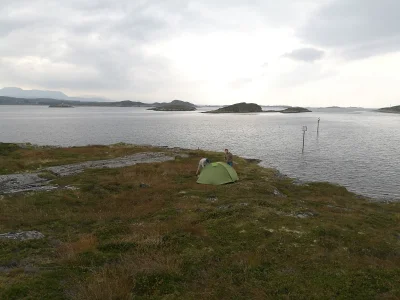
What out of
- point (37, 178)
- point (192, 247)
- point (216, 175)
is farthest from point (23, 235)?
point (216, 175)

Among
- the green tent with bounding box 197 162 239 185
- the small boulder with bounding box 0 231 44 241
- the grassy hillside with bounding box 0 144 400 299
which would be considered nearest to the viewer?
the grassy hillside with bounding box 0 144 400 299

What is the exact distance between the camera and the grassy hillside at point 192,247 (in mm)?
9039

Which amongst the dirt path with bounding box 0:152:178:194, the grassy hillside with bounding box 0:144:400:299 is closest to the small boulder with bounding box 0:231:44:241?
the grassy hillside with bounding box 0:144:400:299

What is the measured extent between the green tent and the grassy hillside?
319cm

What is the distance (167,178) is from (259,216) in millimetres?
13959

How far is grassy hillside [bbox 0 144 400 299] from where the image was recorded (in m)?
9.04

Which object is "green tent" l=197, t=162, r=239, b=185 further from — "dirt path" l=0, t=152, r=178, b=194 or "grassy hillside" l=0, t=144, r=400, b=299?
"dirt path" l=0, t=152, r=178, b=194

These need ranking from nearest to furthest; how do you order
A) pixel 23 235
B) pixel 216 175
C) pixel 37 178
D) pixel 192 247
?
pixel 192 247
pixel 23 235
pixel 37 178
pixel 216 175

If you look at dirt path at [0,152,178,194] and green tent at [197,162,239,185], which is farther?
green tent at [197,162,239,185]

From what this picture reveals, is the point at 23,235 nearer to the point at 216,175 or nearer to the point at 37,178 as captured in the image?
the point at 37,178

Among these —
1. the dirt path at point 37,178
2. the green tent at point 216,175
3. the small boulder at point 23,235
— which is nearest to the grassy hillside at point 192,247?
the small boulder at point 23,235

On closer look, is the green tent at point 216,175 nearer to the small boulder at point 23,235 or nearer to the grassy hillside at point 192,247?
the grassy hillside at point 192,247

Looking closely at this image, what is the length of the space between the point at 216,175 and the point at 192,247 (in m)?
14.8

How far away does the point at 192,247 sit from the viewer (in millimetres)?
12297
